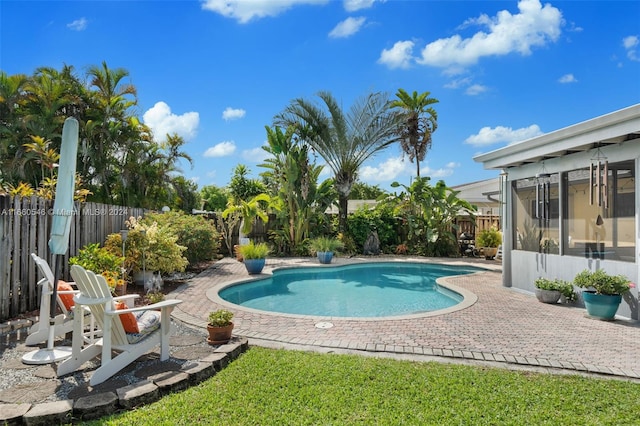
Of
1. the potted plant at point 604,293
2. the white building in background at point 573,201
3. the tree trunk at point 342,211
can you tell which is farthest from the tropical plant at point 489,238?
the potted plant at point 604,293

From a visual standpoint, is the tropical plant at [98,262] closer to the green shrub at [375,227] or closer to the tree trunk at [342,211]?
the tree trunk at [342,211]

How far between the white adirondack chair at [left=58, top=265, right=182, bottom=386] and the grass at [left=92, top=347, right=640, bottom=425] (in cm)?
81

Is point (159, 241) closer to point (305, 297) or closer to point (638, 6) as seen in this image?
point (305, 297)

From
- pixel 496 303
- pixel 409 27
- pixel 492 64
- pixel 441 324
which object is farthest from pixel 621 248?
pixel 492 64

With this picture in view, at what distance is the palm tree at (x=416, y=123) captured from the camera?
18812 millimetres

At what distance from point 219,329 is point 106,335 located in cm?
147

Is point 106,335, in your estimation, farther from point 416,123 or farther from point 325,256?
point 416,123

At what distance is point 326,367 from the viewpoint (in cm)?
436

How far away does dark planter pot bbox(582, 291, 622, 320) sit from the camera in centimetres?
666

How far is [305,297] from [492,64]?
11229 mm

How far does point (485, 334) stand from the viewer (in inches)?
230

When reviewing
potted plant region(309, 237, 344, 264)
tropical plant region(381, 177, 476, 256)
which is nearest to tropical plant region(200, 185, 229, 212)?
tropical plant region(381, 177, 476, 256)

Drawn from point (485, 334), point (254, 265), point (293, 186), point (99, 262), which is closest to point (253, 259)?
point (254, 265)

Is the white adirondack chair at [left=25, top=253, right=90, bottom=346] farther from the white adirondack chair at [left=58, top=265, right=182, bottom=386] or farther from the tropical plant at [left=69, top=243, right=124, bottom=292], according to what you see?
the tropical plant at [left=69, top=243, right=124, bottom=292]
